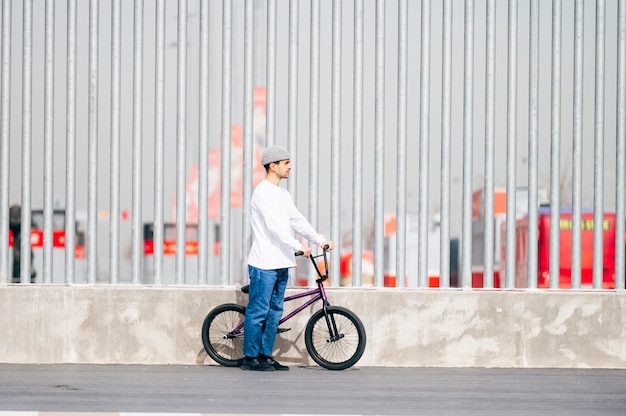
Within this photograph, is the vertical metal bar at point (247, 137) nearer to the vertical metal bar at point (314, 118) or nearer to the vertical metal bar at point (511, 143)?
the vertical metal bar at point (314, 118)

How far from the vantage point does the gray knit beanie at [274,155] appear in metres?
9.88

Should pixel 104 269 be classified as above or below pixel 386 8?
below

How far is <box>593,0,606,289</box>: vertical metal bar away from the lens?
10.4 metres

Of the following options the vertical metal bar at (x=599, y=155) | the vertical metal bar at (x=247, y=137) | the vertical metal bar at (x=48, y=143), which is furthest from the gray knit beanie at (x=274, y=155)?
the vertical metal bar at (x=599, y=155)

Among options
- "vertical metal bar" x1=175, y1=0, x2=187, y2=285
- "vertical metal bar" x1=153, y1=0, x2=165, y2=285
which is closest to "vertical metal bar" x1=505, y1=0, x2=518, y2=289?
"vertical metal bar" x1=175, y1=0, x2=187, y2=285

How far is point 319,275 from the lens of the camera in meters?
10.1

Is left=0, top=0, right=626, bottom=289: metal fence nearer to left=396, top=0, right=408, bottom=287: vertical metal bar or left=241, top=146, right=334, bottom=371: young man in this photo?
left=396, top=0, right=408, bottom=287: vertical metal bar

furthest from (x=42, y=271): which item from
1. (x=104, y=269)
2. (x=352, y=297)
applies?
(x=352, y=297)

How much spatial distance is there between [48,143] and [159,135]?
0.90m

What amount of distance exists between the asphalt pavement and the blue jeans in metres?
0.23

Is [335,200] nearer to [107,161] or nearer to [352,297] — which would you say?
[352,297]

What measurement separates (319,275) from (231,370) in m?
0.99

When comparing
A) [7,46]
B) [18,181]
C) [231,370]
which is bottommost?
[231,370]

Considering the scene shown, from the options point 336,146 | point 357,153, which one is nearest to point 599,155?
point 357,153
